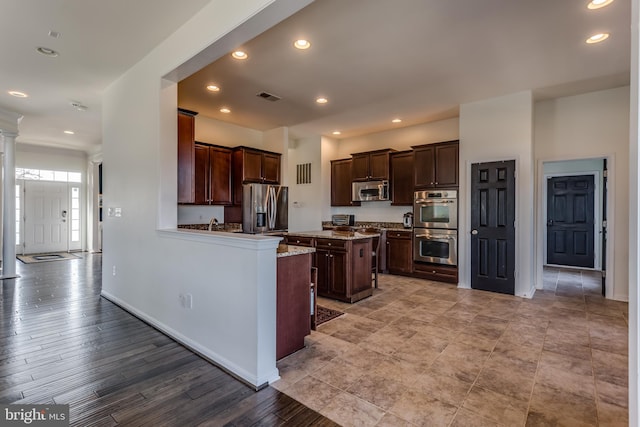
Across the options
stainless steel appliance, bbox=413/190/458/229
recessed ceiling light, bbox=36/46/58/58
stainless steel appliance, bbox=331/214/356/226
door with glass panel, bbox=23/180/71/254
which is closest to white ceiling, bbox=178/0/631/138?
recessed ceiling light, bbox=36/46/58/58

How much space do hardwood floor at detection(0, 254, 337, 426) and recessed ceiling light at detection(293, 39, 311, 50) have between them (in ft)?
10.1

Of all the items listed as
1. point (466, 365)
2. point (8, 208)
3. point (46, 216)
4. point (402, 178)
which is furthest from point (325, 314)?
point (46, 216)

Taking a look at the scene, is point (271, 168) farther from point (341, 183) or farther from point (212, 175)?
point (341, 183)

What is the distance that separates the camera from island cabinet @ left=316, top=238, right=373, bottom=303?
4.18 meters

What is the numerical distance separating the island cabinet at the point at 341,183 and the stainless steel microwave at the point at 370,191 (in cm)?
21

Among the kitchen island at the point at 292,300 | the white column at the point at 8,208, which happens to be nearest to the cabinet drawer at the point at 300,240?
the kitchen island at the point at 292,300

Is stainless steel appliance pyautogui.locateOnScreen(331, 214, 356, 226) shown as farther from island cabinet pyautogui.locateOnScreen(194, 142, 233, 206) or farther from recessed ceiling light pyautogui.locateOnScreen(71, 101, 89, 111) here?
recessed ceiling light pyautogui.locateOnScreen(71, 101, 89, 111)

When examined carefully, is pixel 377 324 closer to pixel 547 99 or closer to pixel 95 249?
pixel 547 99

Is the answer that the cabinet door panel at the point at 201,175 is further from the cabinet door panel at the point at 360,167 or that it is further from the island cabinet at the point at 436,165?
the island cabinet at the point at 436,165

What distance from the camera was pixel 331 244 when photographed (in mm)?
4297

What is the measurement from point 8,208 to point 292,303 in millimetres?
6066

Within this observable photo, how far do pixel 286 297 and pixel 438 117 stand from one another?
4810mm

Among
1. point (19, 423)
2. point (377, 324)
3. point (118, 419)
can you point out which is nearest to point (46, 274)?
point (19, 423)

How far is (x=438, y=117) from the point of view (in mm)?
5883
